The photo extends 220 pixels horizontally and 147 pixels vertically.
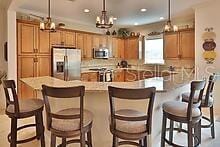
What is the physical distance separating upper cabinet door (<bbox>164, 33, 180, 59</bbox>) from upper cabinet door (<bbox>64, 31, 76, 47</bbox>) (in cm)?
295

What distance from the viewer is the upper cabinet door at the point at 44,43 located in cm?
562

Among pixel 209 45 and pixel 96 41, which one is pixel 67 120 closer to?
pixel 209 45

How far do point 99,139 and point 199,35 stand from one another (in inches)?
156

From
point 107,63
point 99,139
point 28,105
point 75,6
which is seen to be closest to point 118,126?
point 99,139

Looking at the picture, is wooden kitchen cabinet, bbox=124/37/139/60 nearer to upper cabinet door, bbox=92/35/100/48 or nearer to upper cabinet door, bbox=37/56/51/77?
upper cabinet door, bbox=92/35/100/48

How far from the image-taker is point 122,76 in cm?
830

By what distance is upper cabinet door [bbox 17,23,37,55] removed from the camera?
5238mm

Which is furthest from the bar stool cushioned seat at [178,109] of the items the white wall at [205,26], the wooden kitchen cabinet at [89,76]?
the wooden kitchen cabinet at [89,76]

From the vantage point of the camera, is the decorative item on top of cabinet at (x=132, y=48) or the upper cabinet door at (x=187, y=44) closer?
the upper cabinet door at (x=187, y=44)

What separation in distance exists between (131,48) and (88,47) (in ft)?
6.35

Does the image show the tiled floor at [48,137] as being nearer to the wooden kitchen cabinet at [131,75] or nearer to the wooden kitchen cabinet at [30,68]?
the wooden kitchen cabinet at [30,68]

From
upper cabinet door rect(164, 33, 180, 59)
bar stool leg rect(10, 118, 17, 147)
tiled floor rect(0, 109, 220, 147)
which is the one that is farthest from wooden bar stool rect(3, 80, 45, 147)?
upper cabinet door rect(164, 33, 180, 59)

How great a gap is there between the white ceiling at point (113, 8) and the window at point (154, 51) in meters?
1.10

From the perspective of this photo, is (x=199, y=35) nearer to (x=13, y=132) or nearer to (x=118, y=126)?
(x=118, y=126)
